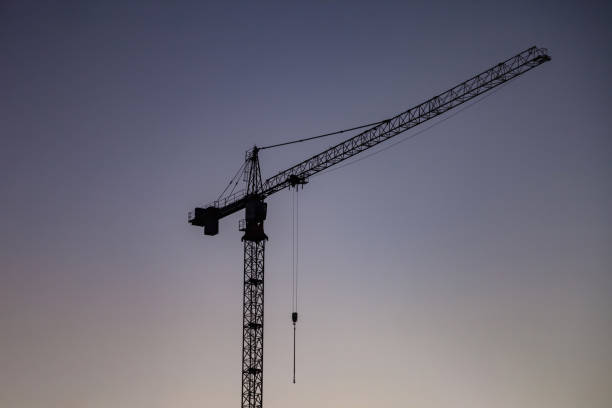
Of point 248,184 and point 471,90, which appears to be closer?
point 471,90

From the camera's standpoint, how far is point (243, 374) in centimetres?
8806

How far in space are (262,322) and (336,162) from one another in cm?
1816

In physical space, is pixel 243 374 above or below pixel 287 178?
below

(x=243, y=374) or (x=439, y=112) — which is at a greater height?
(x=439, y=112)

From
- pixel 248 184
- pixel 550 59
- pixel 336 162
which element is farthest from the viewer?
pixel 248 184

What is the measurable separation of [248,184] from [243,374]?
67.2 feet

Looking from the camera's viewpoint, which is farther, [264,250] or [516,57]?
[264,250]

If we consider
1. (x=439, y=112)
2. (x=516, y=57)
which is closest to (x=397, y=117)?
(x=439, y=112)

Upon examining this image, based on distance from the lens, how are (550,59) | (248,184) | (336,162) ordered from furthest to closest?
(248,184) → (336,162) → (550,59)

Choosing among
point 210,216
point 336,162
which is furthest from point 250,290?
point 336,162

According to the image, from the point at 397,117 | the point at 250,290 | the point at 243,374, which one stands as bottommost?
the point at 243,374

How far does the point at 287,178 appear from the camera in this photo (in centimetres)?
8994

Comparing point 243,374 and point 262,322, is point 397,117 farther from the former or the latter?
point 243,374

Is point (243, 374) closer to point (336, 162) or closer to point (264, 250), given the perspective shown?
point (264, 250)
